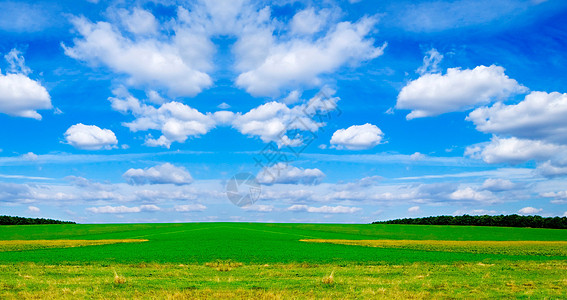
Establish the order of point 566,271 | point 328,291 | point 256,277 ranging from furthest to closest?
point 566,271, point 256,277, point 328,291

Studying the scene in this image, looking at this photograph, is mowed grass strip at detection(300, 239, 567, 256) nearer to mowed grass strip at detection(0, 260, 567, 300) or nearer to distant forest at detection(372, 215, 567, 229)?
mowed grass strip at detection(0, 260, 567, 300)

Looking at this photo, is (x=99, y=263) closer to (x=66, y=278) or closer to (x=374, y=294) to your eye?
(x=66, y=278)

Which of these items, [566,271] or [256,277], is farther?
[566,271]

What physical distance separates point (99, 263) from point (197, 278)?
45.4 feet

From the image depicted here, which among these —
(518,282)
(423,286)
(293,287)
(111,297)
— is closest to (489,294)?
(423,286)

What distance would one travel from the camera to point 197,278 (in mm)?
25078

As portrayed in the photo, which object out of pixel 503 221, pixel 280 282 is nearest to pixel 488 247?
pixel 280 282

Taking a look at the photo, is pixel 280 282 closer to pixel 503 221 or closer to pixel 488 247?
pixel 488 247

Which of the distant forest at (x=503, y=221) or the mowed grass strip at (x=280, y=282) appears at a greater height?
the distant forest at (x=503, y=221)

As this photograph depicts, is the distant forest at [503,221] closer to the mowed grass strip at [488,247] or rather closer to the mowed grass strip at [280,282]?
the mowed grass strip at [488,247]

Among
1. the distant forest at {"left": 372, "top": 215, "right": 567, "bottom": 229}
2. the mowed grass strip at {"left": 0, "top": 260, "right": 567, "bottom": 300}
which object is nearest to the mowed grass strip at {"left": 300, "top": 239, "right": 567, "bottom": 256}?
the mowed grass strip at {"left": 0, "top": 260, "right": 567, "bottom": 300}

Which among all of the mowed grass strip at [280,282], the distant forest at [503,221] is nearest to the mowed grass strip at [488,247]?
the mowed grass strip at [280,282]

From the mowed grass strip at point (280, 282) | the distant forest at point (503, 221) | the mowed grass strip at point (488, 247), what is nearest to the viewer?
A: the mowed grass strip at point (280, 282)

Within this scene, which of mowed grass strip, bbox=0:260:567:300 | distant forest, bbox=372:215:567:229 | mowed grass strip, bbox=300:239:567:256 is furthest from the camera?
distant forest, bbox=372:215:567:229
